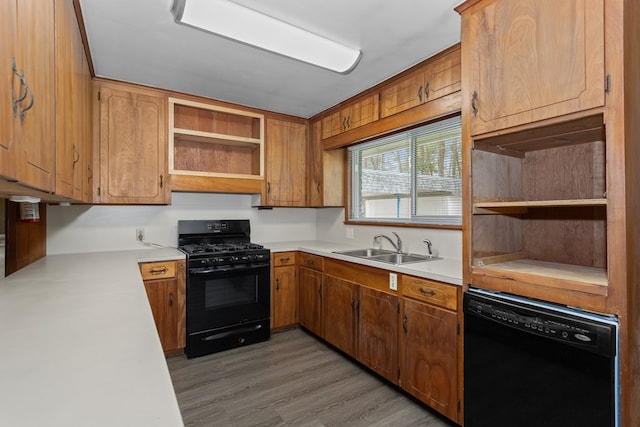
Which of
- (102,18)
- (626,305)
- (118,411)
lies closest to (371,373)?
(626,305)

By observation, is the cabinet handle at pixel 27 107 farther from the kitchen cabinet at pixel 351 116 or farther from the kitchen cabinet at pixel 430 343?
the kitchen cabinet at pixel 351 116

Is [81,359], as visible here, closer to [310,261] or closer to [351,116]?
Result: [310,261]

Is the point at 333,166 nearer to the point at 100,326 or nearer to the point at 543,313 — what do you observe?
the point at 543,313

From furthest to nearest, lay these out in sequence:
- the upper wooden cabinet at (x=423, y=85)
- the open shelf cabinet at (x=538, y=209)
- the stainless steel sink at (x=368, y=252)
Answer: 1. the stainless steel sink at (x=368, y=252)
2. the upper wooden cabinet at (x=423, y=85)
3. the open shelf cabinet at (x=538, y=209)

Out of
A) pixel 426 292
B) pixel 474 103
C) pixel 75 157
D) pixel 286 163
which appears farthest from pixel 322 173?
pixel 75 157

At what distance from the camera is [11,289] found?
151 cm

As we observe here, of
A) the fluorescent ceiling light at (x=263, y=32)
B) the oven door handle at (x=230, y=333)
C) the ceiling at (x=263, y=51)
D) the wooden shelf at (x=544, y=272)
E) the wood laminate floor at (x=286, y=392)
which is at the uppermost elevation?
the ceiling at (x=263, y=51)

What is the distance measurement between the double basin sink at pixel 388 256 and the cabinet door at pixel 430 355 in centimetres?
57

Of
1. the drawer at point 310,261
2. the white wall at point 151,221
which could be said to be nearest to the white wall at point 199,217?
the white wall at point 151,221

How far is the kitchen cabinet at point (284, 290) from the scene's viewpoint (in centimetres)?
330

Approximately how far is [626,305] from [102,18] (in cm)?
286

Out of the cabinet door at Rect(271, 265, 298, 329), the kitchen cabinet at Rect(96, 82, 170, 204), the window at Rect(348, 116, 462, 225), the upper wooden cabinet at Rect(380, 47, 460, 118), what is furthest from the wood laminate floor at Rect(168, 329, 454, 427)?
the upper wooden cabinet at Rect(380, 47, 460, 118)

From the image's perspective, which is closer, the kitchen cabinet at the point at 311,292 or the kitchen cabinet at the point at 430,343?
the kitchen cabinet at the point at 430,343

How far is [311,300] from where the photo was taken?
321 centimetres
